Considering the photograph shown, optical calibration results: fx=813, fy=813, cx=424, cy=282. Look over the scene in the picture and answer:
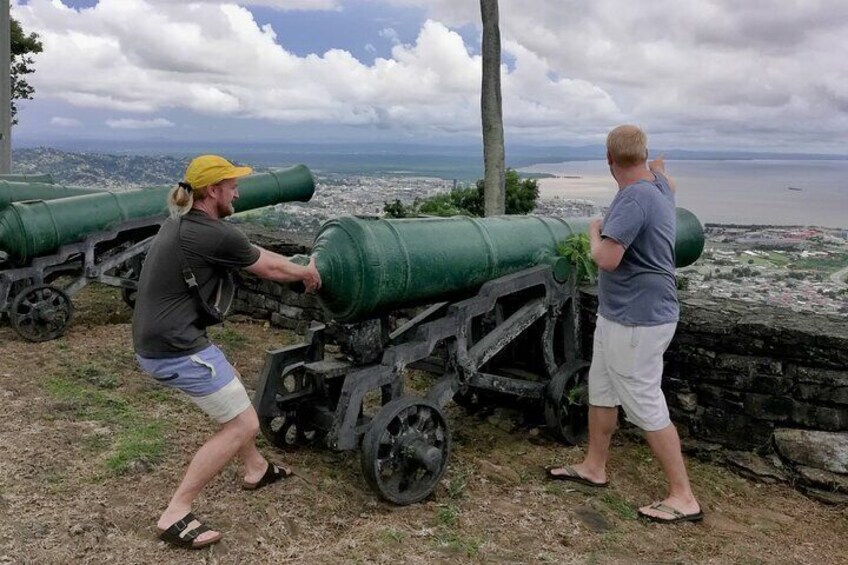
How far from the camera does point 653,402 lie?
4.32 m

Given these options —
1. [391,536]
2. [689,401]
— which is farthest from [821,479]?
[391,536]

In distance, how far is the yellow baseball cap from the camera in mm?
3617

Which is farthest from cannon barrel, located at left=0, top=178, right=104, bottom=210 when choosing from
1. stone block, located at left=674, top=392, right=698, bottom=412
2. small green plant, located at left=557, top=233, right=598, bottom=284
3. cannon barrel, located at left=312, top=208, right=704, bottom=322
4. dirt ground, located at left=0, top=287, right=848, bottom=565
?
stone block, located at left=674, top=392, right=698, bottom=412

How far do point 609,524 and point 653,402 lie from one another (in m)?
0.68

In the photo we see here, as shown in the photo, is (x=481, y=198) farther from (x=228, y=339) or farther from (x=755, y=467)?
(x=755, y=467)

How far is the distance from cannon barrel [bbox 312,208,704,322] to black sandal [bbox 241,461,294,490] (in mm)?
891

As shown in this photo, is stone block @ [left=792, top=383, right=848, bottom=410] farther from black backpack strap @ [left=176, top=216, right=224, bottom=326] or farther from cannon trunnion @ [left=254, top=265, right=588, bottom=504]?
black backpack strap @ [left=176, top=216, right=224, bottom=326]

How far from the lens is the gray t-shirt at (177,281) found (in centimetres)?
358

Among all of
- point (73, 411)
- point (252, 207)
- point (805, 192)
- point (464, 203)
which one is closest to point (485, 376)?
point (73, 411)

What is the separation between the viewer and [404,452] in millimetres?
4262

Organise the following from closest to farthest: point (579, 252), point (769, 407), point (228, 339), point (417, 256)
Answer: point (417, 256) → point (769, 407) → point (579, 252) → point (228, 339)

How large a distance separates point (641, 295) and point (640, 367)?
0.39 m

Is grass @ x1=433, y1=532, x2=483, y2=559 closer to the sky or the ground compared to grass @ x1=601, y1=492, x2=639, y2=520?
closer to the sky

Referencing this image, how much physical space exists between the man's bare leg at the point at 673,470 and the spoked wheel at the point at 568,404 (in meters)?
1.02
